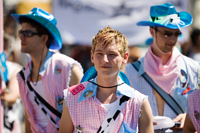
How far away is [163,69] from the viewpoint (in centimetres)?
398

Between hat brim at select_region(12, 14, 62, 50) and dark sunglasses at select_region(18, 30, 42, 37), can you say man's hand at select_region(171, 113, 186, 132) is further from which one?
dark sunglasses at select_region(18, 30, 42, 37)

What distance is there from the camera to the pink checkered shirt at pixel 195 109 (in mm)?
3039

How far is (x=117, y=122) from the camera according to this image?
2.59 meters

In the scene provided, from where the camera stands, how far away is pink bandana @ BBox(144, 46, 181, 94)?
153 inches

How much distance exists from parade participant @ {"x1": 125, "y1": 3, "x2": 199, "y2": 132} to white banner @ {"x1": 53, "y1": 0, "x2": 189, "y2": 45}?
225 centimetres

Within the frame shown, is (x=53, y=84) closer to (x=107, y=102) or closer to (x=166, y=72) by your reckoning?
(x=107, y=102)

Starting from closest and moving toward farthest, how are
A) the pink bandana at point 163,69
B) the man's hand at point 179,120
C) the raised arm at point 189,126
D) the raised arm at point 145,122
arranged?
A: the raised arm at point 145,122
the raised arm at point 189,126
the man's hand at point 179,120
the pink bandana at point 163,69

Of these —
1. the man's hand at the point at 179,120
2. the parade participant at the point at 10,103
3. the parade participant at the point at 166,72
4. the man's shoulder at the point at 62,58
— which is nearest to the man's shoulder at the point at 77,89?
the man's shoulder at the point at 62,58

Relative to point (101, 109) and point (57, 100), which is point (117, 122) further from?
point (57, 100)

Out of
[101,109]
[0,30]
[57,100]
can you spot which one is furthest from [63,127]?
[0,30]

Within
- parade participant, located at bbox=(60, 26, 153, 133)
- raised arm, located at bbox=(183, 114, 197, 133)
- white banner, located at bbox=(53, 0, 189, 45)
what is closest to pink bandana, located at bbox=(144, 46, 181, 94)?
raised arm, located at bbox=(183, 114, 197, 133)

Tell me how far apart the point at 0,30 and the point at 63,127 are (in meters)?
2.65

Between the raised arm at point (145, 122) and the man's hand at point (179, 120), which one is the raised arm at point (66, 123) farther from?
the man's hand at point (179, 120)

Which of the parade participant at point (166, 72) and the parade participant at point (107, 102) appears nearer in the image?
the parade participant at point (107, 102)
